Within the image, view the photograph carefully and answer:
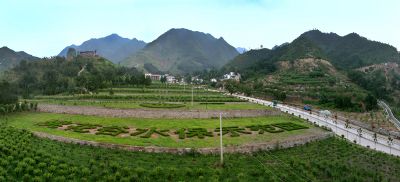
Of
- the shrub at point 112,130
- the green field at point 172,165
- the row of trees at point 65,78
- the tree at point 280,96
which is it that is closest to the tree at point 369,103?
the tree at point 280,96

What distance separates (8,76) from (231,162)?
122515 mm

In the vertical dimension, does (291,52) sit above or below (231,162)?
above

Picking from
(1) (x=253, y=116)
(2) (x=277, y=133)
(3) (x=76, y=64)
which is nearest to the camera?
(2) (x=277, y=133)

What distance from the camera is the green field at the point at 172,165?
25641mm

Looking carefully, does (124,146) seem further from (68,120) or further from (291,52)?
(291,52)

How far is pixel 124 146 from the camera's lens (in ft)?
112

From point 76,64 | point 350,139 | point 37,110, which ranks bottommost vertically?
point 350,139

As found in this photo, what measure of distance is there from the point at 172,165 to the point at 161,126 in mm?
16395

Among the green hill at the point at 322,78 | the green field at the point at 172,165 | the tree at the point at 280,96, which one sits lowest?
the green field at the point at 172,165

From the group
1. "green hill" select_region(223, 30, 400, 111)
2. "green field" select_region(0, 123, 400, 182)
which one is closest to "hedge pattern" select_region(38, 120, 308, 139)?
"green field" select_region(0, 123, 400, 182)

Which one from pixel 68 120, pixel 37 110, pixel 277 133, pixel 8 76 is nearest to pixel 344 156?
pixel 277 133

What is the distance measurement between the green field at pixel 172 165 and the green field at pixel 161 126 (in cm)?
284

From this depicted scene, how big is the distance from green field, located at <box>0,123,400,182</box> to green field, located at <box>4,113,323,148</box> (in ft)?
9.33

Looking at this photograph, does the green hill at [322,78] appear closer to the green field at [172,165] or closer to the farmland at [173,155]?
the farmland at [173,155]
